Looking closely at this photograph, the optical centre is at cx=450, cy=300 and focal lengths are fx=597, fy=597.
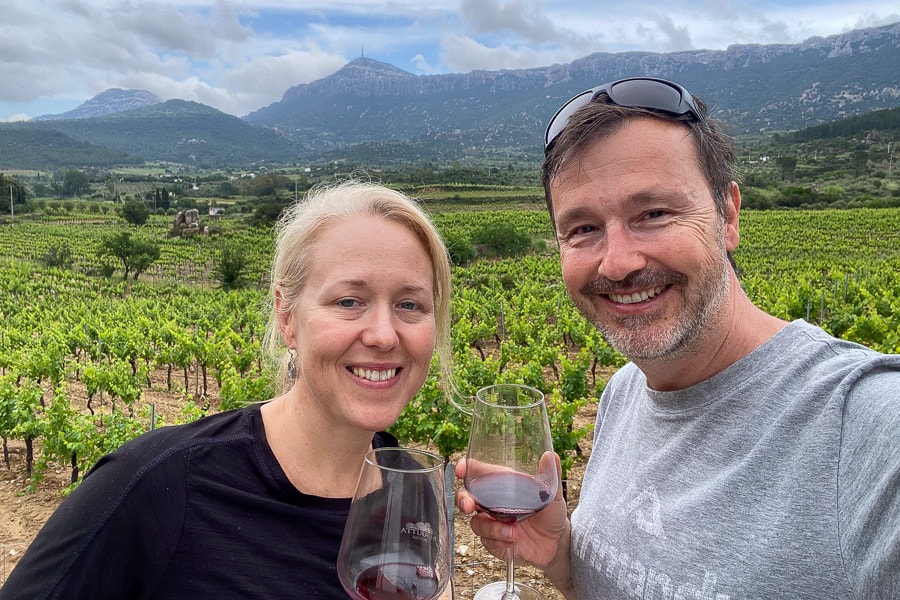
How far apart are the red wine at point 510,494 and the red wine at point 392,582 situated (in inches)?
17.4

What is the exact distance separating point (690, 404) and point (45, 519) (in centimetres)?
701

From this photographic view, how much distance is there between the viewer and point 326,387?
1749mm

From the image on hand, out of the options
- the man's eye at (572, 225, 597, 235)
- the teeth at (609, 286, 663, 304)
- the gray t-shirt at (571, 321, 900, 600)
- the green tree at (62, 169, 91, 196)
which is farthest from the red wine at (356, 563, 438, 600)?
the green tree at (62, 169, 91, 196)

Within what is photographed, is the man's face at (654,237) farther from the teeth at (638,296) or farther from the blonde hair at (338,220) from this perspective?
the blonde hair at (338,220)

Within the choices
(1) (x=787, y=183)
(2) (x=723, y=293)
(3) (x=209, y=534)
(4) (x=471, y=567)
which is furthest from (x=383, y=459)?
(1) (x=787, y=183)

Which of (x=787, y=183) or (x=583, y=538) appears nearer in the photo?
(x=583, y=538)

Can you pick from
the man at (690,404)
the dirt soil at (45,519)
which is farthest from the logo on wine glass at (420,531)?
the dirt soil at (45,519)

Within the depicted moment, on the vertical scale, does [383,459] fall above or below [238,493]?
above

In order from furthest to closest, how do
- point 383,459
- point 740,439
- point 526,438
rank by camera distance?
point 526,438 → point 740,439 → point 383,459

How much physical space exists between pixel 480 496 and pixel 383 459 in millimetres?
464

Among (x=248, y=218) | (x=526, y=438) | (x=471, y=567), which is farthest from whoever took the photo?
(x=248, y=218)

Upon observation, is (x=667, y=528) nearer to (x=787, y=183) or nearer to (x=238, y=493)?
(x=238, y=493)

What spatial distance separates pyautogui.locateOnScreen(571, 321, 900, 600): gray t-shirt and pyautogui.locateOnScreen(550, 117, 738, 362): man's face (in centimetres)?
19

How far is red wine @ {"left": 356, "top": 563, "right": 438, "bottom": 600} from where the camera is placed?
1312 mm
